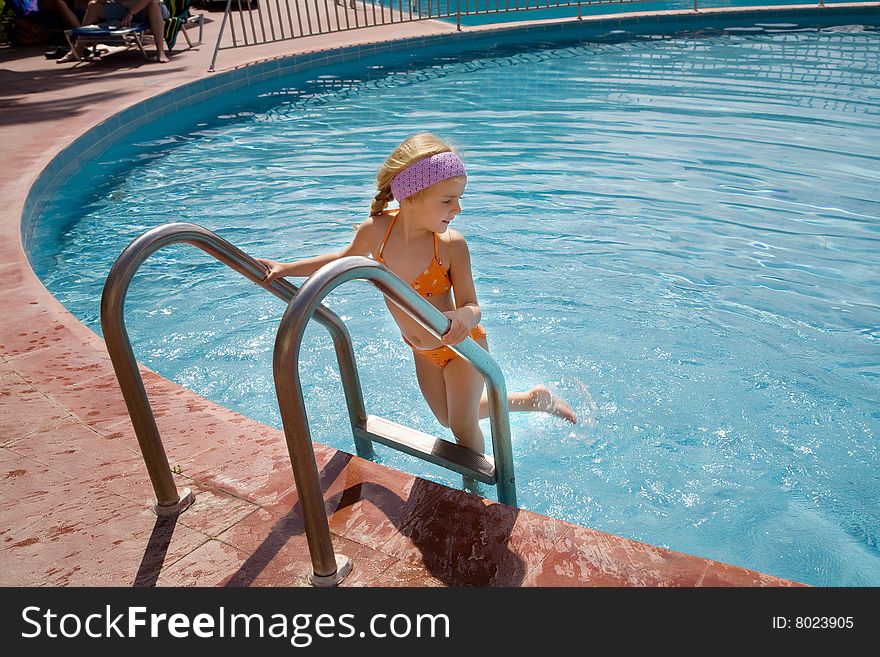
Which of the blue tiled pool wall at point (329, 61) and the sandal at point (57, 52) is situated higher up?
the sandal at point (57, 52)

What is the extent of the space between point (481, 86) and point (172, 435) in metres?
9.32

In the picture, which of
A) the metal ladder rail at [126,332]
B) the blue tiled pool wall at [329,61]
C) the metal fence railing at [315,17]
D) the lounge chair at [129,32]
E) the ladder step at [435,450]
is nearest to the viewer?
the metal ladder rail at [126,332]

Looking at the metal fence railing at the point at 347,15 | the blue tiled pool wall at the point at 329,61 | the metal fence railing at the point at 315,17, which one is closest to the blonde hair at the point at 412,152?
the blue tiled pool wall at the point at 329,61

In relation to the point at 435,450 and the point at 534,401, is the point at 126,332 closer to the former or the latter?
the point at 435,450

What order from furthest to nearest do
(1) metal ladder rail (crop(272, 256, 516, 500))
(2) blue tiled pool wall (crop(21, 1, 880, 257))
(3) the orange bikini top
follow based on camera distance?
(2) blue tiled pool wall (crop(21, 1, 880, 257)) < (3) the orange bikini top < (1) metal ladder rail (crop(272, 256, 516, 500))

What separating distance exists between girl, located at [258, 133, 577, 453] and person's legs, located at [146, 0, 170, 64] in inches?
408

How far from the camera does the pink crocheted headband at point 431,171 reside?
8.45ft

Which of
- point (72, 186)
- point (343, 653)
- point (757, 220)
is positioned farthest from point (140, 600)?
point (72, 186)

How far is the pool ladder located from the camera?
1.73 metres

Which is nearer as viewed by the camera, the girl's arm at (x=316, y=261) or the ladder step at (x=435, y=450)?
the girl's arm at (x=316, y=261)

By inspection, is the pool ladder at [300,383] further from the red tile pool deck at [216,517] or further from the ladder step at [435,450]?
the red tile pool deck at [216,517]

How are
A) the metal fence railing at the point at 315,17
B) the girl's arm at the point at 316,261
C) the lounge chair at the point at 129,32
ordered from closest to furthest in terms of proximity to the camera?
1. the girl's arm at the point at 316,261
2. the lounge chair at the point at 129,32
3. the metal fence railing at the point at 315,17

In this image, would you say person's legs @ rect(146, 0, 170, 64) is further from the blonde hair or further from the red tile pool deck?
the blonde hair

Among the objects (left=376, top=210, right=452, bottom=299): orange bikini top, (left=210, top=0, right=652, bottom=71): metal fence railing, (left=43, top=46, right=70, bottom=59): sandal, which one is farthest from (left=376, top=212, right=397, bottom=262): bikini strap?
(left=43, top=46, right=70, bottom=59): sandal
